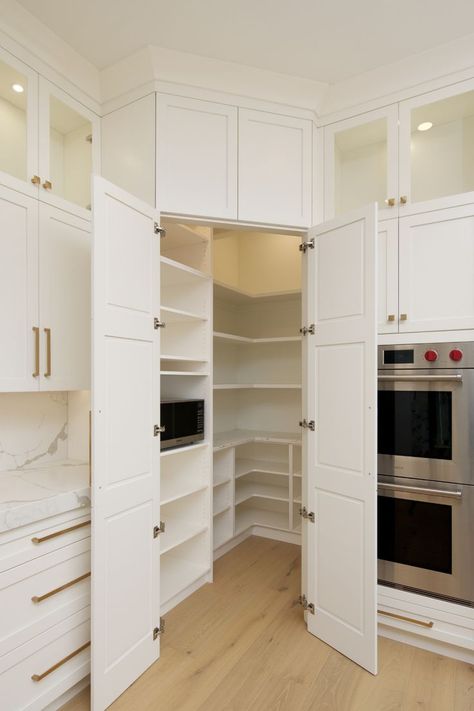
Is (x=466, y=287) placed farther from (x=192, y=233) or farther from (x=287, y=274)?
(x=287, y=274)

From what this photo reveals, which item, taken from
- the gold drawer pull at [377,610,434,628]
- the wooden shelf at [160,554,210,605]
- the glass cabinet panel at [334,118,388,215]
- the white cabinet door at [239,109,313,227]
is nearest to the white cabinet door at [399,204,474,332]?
the glass cabinet panel at [334,118,388,215]

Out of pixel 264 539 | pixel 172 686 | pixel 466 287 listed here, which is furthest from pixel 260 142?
pixel 264 539

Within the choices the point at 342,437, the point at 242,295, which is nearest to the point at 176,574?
the point at 342,437

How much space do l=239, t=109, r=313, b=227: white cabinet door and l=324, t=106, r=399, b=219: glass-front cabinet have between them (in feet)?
0.48

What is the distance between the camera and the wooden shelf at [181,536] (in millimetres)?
2396

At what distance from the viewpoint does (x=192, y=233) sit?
2.60 meters

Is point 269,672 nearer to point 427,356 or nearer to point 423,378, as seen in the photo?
point 423,378

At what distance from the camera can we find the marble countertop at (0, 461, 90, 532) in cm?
149

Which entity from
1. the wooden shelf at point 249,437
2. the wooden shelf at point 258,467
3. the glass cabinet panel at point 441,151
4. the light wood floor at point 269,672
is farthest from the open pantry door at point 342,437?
the wooden shelf at point 258,467

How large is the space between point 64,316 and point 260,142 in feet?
4.45

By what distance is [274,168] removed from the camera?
2.19m

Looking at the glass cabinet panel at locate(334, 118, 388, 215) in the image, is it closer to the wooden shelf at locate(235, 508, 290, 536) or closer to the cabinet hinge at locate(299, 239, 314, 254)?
the cabinet hinge at locate(299, 239, 314, 254)

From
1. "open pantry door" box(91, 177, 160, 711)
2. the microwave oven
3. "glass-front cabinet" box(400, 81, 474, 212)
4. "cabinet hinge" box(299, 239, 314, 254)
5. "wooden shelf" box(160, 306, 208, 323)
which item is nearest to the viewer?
"open pantry door" box(91, 177, 160, 711)

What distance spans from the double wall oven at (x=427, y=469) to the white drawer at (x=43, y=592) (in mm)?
1474
